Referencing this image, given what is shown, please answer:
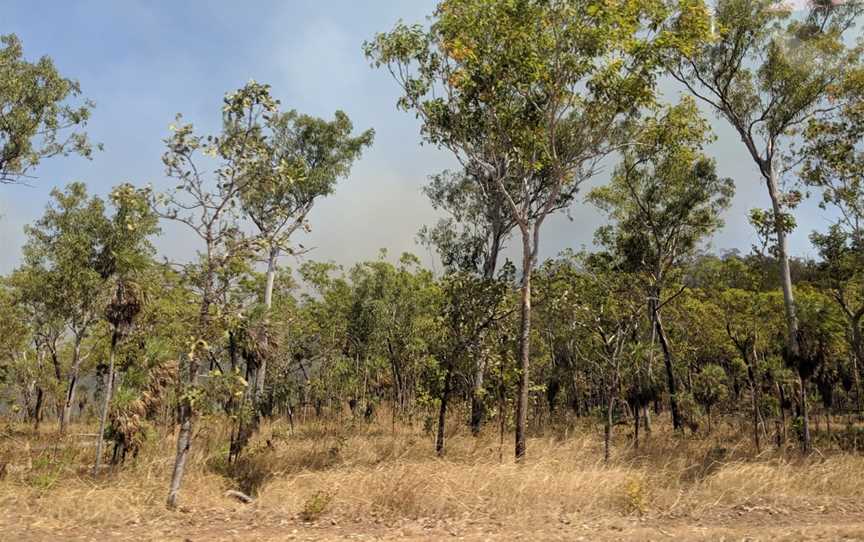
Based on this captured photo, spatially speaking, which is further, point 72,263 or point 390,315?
point 390,315

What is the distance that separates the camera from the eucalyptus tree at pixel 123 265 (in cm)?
954

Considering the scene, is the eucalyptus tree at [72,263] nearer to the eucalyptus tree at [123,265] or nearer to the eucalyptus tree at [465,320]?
the eucalyptus tree at [123,265]

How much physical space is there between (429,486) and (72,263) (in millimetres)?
19289

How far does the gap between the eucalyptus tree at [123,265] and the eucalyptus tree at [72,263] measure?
0.49 metres

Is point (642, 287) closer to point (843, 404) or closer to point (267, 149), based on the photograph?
point (267, 149)

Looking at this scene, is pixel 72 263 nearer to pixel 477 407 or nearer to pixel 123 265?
pixel 123 265

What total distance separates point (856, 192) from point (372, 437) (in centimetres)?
1784

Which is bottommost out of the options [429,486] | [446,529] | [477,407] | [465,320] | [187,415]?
[446,529]

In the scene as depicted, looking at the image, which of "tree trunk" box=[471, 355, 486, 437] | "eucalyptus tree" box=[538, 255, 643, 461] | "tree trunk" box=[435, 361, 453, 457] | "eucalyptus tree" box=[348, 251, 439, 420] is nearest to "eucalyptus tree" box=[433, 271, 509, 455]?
"tree trunk" box=[435, 361, 453, 457]

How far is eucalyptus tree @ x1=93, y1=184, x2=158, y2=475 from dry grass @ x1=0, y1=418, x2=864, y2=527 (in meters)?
2.34

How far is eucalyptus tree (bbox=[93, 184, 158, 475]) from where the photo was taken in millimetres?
9539

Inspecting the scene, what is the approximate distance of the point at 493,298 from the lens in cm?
1591

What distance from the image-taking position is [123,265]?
22000mm

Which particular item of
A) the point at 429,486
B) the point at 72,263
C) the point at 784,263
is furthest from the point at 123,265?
the point at 784,263
